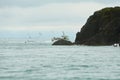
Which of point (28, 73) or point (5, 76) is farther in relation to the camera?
point (28, 73)

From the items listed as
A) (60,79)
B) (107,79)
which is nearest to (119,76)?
(107,79)

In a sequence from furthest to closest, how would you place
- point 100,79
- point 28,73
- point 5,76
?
point 28,73, point 5,76, point 100,79

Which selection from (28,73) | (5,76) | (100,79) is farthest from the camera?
(28,73)

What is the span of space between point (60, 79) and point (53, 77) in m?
2.12

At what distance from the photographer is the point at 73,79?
182ft

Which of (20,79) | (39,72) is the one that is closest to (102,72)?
(39,72)

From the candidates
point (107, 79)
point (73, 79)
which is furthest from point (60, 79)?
point (107, 79)

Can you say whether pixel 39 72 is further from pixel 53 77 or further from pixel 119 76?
pixel 119 76

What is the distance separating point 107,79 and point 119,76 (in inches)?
120

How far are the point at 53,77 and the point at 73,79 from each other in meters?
2.87

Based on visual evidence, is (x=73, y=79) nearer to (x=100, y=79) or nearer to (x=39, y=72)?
(x=100, y=79)

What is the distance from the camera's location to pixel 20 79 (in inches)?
2195

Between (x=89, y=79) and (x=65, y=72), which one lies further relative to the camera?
(x=65, y=72)

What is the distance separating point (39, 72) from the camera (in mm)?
63875
